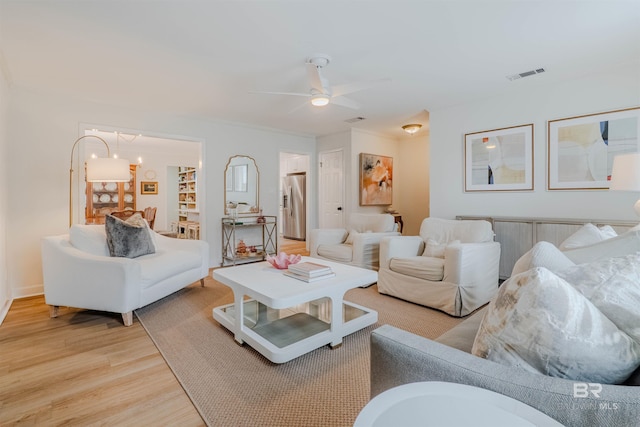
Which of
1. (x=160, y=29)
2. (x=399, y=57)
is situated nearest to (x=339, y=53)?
(x=399, y=57)

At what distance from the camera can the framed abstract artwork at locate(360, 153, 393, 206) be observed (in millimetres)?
5465

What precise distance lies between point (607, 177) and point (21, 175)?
6099 millimetres

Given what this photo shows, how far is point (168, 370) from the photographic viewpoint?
1919 millimetres

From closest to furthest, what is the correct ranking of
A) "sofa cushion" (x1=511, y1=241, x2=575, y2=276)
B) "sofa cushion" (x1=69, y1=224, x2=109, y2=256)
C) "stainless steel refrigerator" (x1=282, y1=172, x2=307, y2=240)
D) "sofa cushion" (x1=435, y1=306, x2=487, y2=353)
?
"sofa cushion" (x1=511, y1=241, x2=575, y2=276) < "sofa cushion" (x1=435, y1=306, x2=487, y2=353) < "sofa cushion" (x1=69, y1=224, x2=109, y2=256) < "stainless steel refrigerator" (x1=282, y1=172, x2=307, y2=240)

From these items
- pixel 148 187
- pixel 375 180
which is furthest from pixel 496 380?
pixel 148 187

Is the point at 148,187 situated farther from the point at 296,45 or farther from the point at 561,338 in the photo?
the point at 561,338

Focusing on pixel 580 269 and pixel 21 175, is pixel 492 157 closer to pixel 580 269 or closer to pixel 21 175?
pixel 580 269

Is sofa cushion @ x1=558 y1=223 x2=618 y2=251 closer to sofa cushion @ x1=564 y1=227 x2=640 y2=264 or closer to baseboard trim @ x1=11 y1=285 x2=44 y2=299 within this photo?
sofa cushion @ x1=564 y1=227 x2=640 y2=264

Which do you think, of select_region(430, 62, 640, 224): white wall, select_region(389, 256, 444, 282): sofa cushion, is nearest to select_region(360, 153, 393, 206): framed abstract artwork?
select_region(430, 62, 640, 224): white wall

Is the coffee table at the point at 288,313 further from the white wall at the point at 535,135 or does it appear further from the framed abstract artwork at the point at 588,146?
the framed abstract artwork at the point at 588,146

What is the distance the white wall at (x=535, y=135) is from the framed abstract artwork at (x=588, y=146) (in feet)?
0.22

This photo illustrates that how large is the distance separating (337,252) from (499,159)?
229cm

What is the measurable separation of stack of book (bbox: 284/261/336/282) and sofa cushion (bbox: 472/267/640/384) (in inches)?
60.3

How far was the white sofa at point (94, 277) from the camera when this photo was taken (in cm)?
251
